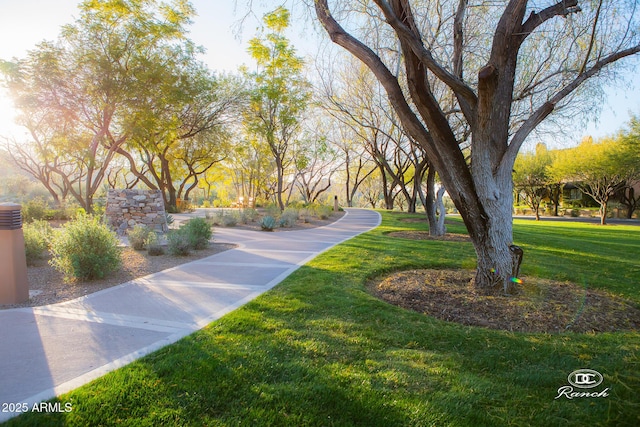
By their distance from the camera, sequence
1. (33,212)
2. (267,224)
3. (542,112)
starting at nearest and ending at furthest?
(542,112) → (267,224) → (33,212)

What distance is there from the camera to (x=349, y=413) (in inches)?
88.3

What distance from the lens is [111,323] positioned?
12.3ft

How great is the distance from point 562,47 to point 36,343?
8616 millimetres

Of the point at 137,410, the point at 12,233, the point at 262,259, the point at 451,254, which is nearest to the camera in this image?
the point at 137,410

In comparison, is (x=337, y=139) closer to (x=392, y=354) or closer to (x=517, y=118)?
(x=517, y=118)

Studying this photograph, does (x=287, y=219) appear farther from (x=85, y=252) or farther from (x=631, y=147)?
(x=631, y=147)

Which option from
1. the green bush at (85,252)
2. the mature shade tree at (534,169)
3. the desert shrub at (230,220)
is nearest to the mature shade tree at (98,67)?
the desert shrub at (230,220)

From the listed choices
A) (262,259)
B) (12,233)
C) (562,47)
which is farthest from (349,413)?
(562,47)

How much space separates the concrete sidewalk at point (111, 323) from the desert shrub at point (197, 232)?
1.41 metres

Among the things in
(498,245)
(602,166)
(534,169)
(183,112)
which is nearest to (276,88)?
(183,112)

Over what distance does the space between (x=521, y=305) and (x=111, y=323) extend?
4.91 m

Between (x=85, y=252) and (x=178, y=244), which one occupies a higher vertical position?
(x=85, y=252)

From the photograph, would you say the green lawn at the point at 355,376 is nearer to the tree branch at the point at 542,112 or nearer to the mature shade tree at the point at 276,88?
the tree branch at the point at 542,112

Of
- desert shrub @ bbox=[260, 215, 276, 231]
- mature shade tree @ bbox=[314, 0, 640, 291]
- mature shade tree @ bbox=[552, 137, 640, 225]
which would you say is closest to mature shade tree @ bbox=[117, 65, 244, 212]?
desert shrub @ bbox=[260, 215, 276, 231]
